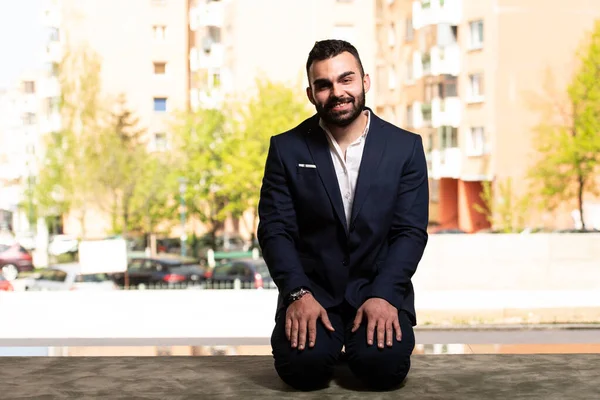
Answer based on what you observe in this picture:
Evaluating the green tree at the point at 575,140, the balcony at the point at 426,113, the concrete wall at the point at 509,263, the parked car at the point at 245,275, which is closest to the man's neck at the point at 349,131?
the concrete wall at the point at 509,263

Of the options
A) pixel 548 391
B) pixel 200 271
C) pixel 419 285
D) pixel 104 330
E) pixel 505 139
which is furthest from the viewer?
pixel 505 139

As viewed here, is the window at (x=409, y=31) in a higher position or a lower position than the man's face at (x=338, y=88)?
higher

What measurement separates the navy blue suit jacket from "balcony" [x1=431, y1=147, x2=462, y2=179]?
63.2 feet

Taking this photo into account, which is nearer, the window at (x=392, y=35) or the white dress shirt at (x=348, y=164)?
the white dress shirt at (x=348, y=164)

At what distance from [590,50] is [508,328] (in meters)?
10.3

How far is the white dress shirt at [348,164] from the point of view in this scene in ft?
8.05

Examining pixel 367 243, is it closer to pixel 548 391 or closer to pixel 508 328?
pixel 548 391

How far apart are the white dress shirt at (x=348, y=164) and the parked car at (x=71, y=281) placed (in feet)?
40.8

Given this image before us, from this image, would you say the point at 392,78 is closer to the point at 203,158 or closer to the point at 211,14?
the point at 203,158

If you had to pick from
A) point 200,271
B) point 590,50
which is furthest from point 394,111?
point 200,271

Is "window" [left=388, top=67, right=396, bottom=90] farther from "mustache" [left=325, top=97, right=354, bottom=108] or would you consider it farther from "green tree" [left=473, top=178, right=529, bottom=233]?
"mustache" [left=325, top=97, right=354, bottom=108]

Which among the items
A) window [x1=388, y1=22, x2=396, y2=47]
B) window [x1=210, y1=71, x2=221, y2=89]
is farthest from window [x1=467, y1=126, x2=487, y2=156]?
window [x1=210, y1=71, x2=221, y2=89]

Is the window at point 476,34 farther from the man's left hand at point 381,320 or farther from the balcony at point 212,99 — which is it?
the man's left hand at point 381,320

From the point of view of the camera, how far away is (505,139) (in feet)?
68.4
